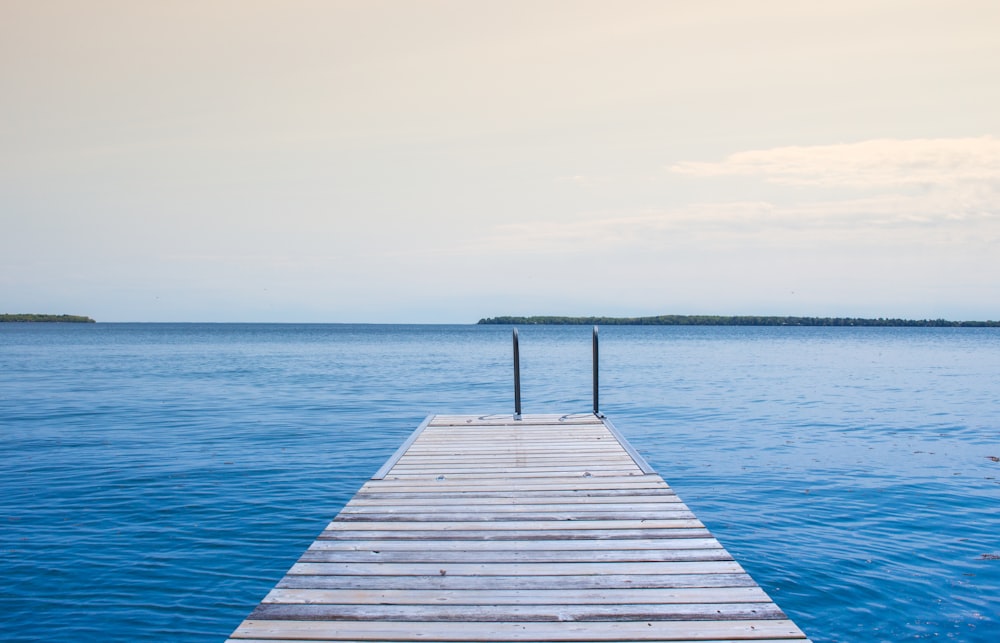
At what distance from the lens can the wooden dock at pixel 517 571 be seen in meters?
3.96

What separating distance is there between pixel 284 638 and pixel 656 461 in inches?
407

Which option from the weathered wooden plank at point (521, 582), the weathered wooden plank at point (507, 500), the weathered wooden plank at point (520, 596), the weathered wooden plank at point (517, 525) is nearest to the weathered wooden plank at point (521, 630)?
the weathered wooden plank at point (520, 596)

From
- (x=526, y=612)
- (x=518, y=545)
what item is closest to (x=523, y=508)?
(x=518, y=545)

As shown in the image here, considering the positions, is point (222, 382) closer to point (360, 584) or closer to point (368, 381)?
point (368, 381)

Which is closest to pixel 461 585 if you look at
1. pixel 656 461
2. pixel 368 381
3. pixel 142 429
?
pixel 656 461

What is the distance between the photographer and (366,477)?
11.9 m

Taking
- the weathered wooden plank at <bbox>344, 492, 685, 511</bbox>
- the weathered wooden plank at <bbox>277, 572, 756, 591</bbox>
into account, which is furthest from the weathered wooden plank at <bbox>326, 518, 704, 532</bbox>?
the weathered wooden plank at <bbox>277, 572, 756, 591</bbox>

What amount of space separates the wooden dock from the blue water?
1.80m

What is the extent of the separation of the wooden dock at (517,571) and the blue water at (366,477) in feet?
5.92

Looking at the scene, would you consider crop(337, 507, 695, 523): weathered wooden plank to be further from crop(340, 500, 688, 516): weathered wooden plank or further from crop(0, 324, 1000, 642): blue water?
crop(0, 324, 1000, 642): blue water

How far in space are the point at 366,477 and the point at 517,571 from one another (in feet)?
24.5

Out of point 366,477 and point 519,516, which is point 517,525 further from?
point 366,477

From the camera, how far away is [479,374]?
116 feet

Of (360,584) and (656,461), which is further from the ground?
(360,584)
